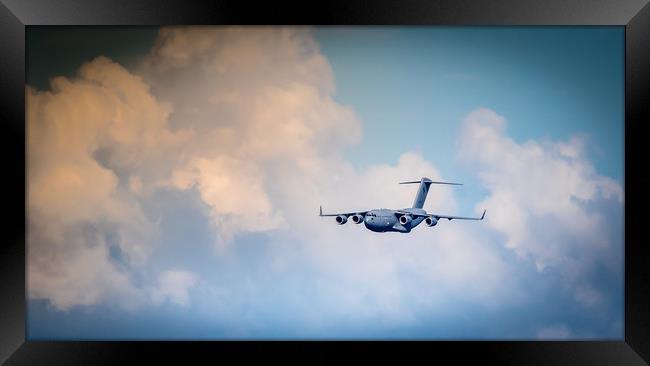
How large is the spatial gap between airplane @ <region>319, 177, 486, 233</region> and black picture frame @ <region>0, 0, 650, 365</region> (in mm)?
1441

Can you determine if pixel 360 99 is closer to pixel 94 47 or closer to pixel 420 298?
pixel 420 298

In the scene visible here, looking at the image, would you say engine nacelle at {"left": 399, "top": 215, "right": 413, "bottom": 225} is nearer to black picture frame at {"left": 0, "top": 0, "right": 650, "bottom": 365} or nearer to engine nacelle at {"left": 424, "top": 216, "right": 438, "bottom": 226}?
engine nacelle at {"left": 424, "top": 216, "right": 438, "bottom": 226}

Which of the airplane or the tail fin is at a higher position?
the tail fin

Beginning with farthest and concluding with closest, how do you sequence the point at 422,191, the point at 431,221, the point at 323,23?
the point at 422,191 < the point at 431,221 < the point at 323,23

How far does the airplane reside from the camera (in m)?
7.98

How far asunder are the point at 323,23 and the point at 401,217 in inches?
101

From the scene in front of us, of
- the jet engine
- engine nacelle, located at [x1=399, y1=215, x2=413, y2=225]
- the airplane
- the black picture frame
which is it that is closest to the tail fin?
the airplane

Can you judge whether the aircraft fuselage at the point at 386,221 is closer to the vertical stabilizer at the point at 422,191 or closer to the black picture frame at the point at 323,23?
the vertical stabilizer at the point at 422,191

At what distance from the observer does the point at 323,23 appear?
7414 mm

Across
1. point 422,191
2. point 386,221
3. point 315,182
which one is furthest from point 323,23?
point 386,221

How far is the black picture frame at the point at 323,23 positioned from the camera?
7348 mm

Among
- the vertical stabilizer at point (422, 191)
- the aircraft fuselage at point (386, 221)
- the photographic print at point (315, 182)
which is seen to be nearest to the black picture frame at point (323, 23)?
the photographic print at point (315, 182)

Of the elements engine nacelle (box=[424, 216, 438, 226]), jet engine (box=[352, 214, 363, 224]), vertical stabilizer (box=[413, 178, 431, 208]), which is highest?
vertical stabilizer (box=[413, 178, 431, 208])

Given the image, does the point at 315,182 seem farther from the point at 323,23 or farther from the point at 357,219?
the point at 323,23
